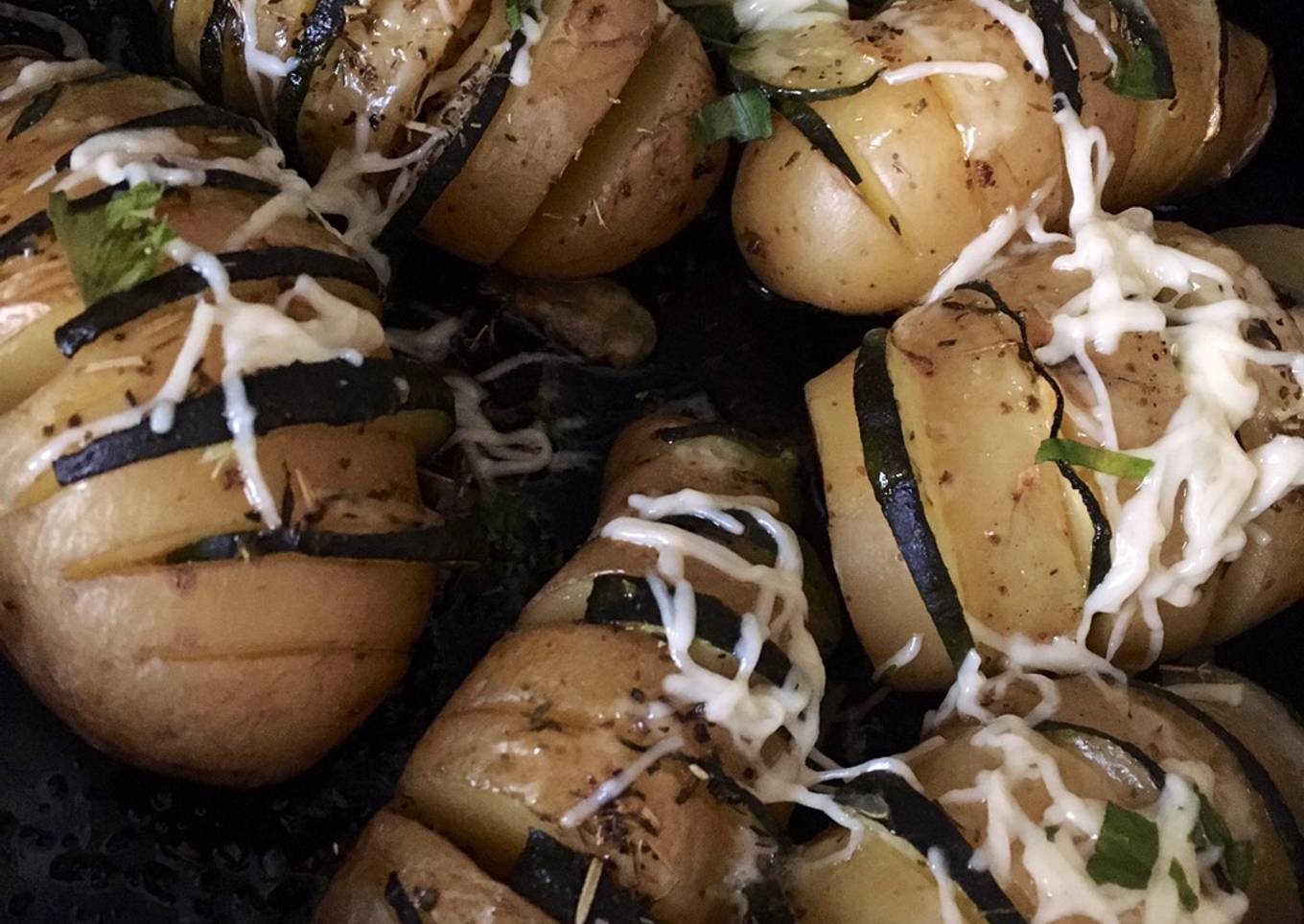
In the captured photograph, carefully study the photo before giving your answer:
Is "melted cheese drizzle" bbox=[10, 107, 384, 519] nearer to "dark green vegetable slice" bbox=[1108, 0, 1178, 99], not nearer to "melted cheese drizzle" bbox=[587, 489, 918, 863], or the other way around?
"melted cheese drizzle" bbox=[587, 489, 918, 863]

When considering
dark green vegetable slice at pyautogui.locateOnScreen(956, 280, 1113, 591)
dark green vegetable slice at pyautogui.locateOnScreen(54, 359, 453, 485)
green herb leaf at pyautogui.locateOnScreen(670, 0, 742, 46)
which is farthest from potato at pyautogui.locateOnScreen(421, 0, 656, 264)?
dark green vegetable slice at pyautogui.locateOnScreen(956, 280, 1113, 591)

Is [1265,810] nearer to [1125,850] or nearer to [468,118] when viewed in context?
[1125,850]

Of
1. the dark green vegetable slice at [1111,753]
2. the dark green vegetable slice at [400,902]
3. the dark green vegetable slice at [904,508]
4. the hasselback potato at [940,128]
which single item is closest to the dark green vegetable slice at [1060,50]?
the hasselback potato at [940,128]

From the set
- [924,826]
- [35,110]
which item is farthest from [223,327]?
[924,826]

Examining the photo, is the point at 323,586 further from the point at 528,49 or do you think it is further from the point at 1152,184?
the point at 1152,184

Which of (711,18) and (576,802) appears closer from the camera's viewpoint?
(576,802)
